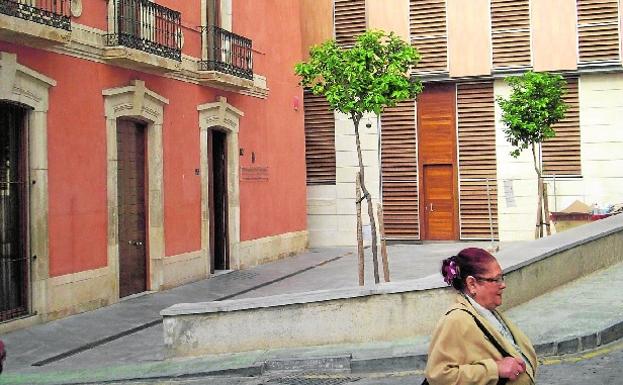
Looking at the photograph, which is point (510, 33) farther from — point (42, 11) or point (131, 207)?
point (42, 11)

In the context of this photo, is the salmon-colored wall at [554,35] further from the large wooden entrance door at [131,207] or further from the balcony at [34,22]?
the balcony at [34,22]

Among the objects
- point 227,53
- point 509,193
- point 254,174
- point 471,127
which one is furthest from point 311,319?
point 471,127

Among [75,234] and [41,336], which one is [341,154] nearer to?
[75,234]

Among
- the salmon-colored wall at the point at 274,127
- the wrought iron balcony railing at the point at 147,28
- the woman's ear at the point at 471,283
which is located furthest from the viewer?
the salmon-colored wall at the point at 274,127

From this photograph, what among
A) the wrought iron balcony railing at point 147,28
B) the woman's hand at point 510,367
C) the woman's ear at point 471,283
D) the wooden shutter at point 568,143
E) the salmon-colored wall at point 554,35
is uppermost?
the salmon-colored wall at point 554,35

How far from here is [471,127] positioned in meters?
24.1

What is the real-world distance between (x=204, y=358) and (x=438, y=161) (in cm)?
1572

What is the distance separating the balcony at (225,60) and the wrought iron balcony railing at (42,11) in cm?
489

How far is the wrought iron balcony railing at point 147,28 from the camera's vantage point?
48.8 ft

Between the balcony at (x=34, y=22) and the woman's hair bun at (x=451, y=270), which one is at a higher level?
the balcony at (x=34, y=22)

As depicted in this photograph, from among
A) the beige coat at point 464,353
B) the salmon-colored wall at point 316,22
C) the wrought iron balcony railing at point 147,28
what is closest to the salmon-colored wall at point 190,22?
the wrought iron balcony railing at point 147,28

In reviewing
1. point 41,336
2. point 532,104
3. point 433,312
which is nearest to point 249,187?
point 532,104

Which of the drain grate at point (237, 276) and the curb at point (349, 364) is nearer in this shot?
the curb at point (349, 364)

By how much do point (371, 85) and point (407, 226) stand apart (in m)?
11.2
